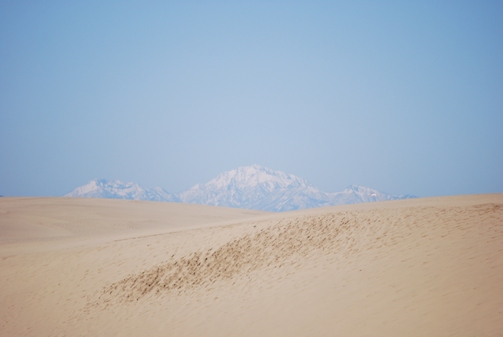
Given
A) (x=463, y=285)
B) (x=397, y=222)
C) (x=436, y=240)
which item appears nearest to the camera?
(x=463, y=285)

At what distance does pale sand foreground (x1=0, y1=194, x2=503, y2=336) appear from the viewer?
10.1 metres

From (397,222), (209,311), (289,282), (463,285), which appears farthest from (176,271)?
(463,285)

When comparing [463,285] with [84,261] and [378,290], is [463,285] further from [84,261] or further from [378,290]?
[84,261]

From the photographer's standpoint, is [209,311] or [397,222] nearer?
[209,311]

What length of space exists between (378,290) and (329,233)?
18.9 feet

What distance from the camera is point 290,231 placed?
18.4m

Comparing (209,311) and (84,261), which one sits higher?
(84,261)

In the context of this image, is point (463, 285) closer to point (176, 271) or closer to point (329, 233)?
point (329, 233)

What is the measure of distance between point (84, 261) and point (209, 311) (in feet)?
34.3

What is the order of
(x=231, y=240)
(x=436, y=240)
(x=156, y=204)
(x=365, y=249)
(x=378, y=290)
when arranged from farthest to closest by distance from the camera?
(x=156, y=204) < (x=231, y=240) < (x=365, y=249) < (x=436, y=240) < (x=378, y=290)

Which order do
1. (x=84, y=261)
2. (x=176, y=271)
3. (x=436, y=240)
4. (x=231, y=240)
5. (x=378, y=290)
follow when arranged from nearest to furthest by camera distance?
(x=378, y=290)
(x=436, y=240)
(x=176, y=271)
(x=231, y=240)
(x=84, y=261)

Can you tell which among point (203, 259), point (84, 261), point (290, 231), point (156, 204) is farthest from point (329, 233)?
point (156, 204)

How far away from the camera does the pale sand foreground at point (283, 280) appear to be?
10.1m

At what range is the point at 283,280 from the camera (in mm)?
14461
